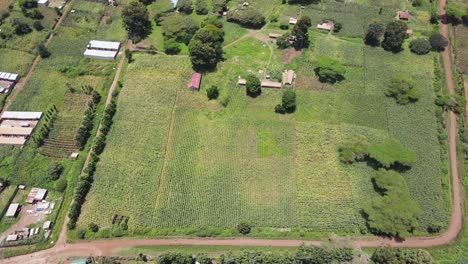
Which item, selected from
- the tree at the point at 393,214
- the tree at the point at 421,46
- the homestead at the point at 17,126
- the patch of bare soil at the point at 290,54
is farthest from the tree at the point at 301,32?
the homestead at the point at 17,126

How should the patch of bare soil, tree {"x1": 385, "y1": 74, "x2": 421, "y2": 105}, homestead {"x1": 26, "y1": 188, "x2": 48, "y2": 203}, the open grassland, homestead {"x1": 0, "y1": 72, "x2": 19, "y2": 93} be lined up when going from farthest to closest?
the patch of bare soil < homestead {"x1": 0, "y1": 72, "x2": 19, "y2": 93} < tree {"x1": 385, "y1": 74, "x2": 421, "y2": 105} < homestead {"x1": 26, "y1": 188, "x2": 48, "y2": 203} < the open grassland

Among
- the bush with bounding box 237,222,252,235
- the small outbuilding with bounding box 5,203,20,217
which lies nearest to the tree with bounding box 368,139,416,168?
the bush with bounding box 237,222,252,235

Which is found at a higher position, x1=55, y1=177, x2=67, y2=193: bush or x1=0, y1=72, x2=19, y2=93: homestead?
x1=0, y1=72, x2=19, y2=93: homestead

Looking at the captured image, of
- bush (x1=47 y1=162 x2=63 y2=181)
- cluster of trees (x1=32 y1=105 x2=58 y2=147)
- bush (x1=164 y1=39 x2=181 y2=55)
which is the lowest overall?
bush (x1=47 y1=162 x2=63 y2=181)

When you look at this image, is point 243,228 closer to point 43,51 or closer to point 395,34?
point 395,34

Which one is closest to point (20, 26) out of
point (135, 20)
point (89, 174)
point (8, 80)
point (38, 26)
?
point (38, 26)

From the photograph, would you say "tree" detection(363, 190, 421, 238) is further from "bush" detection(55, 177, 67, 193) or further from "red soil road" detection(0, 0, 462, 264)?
"bush" detection(55, 177, 67, 193)
